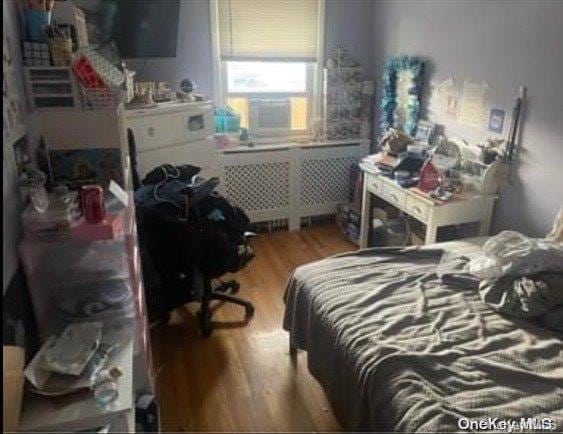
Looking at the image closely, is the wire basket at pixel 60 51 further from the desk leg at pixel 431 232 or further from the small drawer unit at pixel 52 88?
the desk leg at pixel 431 232

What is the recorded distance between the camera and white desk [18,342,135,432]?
116cm

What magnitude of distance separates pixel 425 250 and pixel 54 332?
167 cm

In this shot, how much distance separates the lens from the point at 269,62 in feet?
11.8

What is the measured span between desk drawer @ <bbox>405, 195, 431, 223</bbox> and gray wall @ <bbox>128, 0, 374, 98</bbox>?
1626mm

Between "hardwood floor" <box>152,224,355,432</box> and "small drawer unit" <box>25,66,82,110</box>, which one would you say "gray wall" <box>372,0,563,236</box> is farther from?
"small drawer unit" <box>25,66,82,110</box>

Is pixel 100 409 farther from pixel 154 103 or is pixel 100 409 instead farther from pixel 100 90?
pixel 154 103

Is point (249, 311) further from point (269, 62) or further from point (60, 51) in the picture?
point (269, 62)

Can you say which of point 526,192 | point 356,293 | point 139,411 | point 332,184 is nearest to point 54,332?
point 139,411

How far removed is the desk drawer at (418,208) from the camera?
2.60 meters

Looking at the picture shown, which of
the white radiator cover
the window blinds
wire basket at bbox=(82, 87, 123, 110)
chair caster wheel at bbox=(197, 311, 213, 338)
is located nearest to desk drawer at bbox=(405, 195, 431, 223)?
the white radiator cover

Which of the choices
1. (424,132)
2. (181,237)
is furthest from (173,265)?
(424,132)

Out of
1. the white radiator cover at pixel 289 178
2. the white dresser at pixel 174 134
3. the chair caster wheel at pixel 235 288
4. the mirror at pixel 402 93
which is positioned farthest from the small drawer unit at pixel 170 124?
the mirror at pixel 402 93

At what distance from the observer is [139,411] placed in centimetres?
164

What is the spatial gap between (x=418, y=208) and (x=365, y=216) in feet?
2.24
